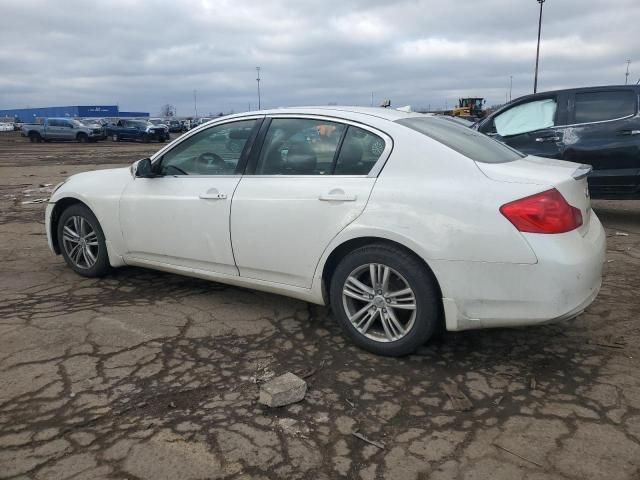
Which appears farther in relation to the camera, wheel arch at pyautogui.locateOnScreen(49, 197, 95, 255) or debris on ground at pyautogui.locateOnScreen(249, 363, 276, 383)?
wheel arch at pyautogui.locateOnScreen(49, 197, 95, 255)

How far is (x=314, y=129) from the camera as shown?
3834 mm

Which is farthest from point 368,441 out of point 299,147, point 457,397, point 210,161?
point 210,161

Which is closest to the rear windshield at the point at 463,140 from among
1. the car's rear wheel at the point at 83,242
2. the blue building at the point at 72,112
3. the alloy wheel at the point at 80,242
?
the car's rear wheel at the point at 83,242

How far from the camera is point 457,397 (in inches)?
118

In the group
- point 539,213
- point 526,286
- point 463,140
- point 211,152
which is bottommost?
point 526,286

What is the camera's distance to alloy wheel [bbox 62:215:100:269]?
16.5 feet

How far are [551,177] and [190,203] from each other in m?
2.52

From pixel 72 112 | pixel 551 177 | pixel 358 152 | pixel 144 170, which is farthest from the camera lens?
pixel 72 112

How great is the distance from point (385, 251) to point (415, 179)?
464mm

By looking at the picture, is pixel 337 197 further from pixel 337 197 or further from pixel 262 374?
pixel 262 374

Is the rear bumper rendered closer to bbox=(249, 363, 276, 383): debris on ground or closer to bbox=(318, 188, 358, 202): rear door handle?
bbox=(318, 188, 358, 202): rear door handle

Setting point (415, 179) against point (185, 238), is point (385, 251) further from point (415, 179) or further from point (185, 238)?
point (185, 238)

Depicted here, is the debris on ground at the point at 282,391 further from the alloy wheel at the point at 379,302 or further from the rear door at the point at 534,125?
the rear door at the point at 534,125

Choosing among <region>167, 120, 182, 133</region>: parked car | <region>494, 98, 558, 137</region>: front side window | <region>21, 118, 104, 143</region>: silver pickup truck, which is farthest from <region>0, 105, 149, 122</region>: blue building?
<region>494, 98, 558, 137</region>: front side window
